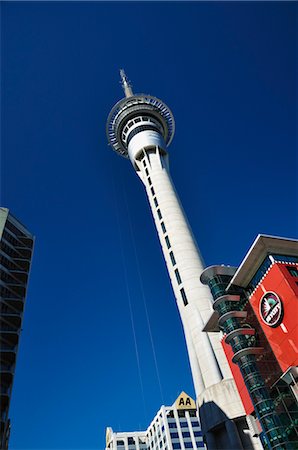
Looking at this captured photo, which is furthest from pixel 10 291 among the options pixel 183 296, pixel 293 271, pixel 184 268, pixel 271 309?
pixel 293 271

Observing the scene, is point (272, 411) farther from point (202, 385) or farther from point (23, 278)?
point (23, 278)

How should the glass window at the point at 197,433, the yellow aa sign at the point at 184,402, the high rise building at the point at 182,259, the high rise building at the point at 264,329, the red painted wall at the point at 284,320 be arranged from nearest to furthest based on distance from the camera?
the red painted wall at the point at 284,320, the high rise building at the point at 264,329, the high rise building at the point at 182,259, the glass window at the point at 197,433, the yellow aa sign at the point at 184,402

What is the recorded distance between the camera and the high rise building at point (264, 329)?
169 feet

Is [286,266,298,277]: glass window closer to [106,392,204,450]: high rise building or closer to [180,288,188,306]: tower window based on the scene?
[180,288,188,306]: tower window

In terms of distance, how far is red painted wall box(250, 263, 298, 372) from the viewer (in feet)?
168

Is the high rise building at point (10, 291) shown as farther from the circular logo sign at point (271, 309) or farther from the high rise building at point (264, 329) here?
the circular logo sign at point (271, 309)

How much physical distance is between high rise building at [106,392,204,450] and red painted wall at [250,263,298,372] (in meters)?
97.7

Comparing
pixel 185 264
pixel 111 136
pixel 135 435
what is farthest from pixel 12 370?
pixel 135 435

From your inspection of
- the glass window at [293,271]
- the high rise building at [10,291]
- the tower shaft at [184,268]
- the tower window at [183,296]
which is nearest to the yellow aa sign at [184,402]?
the tower shaft at [184,268]

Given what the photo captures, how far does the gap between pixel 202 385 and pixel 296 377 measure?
69.5 ft

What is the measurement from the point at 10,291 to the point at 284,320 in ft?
145

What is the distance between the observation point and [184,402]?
147m

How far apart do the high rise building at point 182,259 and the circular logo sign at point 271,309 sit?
14.6 meters

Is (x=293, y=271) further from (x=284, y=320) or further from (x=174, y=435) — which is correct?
(x=174, y=435)
